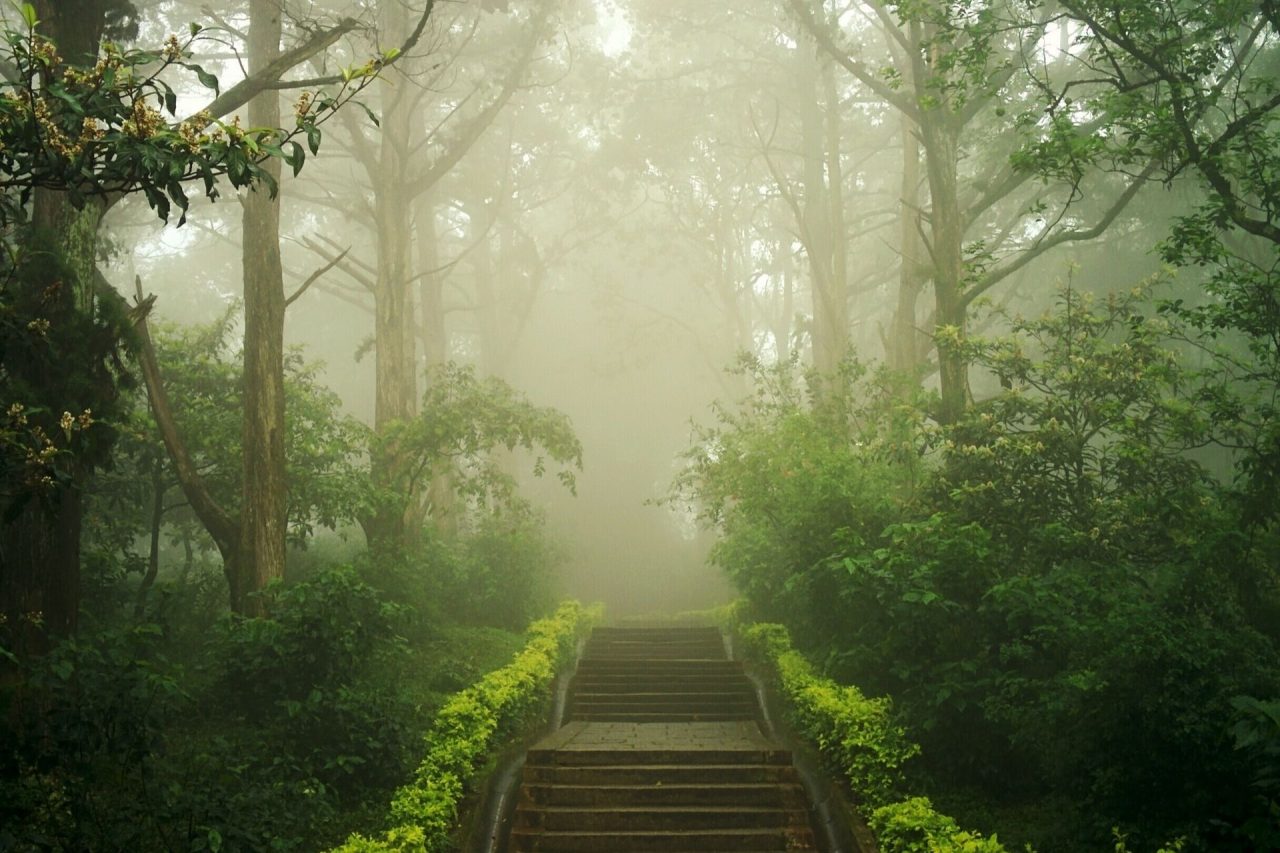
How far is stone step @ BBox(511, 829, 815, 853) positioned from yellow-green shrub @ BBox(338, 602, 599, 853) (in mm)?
920

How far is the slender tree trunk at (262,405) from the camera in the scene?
1070 centimetres

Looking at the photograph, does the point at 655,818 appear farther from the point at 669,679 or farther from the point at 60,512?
the point at 60,512

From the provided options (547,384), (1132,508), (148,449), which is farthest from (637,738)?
(547,384)

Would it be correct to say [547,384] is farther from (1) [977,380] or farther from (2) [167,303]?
(1) [977,380]

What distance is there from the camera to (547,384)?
47.3 m

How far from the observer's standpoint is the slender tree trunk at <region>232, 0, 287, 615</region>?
10.7m

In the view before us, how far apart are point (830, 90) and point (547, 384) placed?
2596 centimetres

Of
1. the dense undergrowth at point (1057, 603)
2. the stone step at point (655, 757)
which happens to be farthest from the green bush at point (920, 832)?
the stone step at point (655, 757)

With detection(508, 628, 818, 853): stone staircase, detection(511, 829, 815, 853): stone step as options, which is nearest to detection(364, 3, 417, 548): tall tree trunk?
detection(508, 628, 818, 853): stone staircase

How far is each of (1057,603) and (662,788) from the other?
392cm

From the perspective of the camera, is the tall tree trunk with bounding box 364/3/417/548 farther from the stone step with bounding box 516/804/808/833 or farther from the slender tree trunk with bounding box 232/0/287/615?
the stone step with bounding box 516/804/808/833

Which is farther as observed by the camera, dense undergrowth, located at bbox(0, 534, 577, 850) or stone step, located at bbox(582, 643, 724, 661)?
stone step, located at bbox(582, 643, 724, 661)

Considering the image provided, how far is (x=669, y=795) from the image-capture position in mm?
9312

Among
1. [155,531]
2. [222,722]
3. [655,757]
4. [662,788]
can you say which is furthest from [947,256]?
[155,531]
